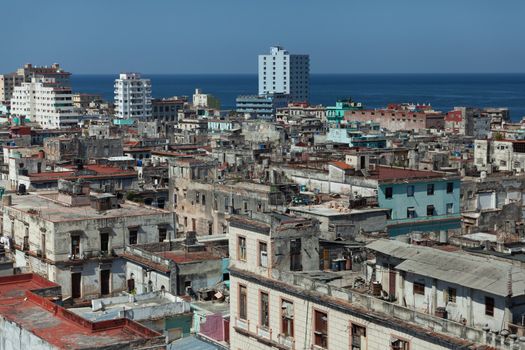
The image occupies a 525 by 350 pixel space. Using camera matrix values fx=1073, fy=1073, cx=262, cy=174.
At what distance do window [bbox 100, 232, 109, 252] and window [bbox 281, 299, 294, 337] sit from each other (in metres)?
17.2

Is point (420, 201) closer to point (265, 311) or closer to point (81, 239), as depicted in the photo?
point (81, 239)

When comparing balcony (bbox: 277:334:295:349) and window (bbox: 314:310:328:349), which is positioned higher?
window (bbox: 314:310:328:349)

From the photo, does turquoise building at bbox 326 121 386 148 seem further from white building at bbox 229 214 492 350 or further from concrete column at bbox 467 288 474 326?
concrete column at bbox 467 288 474 326

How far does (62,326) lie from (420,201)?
3343cm

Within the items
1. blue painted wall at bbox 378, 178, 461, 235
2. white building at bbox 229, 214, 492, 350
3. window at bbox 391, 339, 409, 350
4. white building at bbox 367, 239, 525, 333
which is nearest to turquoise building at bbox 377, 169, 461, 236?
blue painted wall at bbox 378, 178, 461, 235

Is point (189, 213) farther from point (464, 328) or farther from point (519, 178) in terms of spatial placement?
point (464, 328)

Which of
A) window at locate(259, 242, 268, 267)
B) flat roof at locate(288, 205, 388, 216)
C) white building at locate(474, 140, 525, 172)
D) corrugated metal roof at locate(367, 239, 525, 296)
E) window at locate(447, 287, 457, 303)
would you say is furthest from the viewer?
white building at locate(474, 140, 525, 172)

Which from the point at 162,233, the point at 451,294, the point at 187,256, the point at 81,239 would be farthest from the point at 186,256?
the point at 451,294

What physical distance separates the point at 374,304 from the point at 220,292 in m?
13.8

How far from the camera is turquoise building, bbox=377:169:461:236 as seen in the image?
59500mm

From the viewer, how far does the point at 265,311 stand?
120ft

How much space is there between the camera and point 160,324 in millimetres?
38406

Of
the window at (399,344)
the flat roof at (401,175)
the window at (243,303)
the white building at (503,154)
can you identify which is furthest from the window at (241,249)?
the white building at (503,154)

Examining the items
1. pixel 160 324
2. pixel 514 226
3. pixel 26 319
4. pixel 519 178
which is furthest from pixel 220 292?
pixel 519 178
